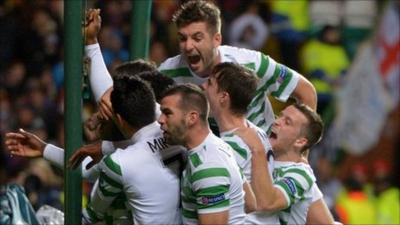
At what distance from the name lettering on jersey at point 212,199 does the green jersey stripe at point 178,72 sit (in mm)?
1191

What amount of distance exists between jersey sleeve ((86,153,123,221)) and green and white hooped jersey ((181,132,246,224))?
0.35 meters

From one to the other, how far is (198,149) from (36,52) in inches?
319

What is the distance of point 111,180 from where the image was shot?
9.18 metres

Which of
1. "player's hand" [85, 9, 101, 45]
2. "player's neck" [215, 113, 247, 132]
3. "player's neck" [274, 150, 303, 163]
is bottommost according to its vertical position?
"player's neck" [274, 150, 303, 163]

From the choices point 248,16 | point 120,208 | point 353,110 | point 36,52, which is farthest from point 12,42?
point 120,208

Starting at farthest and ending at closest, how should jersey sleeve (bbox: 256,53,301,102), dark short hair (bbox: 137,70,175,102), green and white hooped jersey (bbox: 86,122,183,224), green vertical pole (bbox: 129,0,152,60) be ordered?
green vertical pole (bbox: 129,0,152,60), jersey sleeve (bbox: 256,53,301,102), dark short hair (bbox: 137,70,175,102), green and white hooped jersey (bbox: 86,122,183,224)

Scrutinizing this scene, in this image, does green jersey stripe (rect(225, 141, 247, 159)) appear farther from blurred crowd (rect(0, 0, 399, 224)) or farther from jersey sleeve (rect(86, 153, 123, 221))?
blurred crowd (rect(0, 0, 399, 224))

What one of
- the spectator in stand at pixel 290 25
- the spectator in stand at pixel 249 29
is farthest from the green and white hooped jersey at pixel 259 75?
the spectator in stand at pixel 290 25

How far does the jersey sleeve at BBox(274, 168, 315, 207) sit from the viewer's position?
382 inches

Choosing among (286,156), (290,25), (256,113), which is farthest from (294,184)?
(290,25)

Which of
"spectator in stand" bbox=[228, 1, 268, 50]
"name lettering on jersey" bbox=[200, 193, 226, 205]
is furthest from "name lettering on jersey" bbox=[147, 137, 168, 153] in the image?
"spectator in stand" bbox=[228, 1, 268, 50]

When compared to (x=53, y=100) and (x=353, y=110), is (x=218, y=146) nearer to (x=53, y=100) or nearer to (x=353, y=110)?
(x=53, y=100)

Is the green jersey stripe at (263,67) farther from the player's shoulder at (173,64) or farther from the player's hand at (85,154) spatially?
the player's hand at (85,154)

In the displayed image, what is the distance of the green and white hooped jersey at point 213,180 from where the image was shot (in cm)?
894
